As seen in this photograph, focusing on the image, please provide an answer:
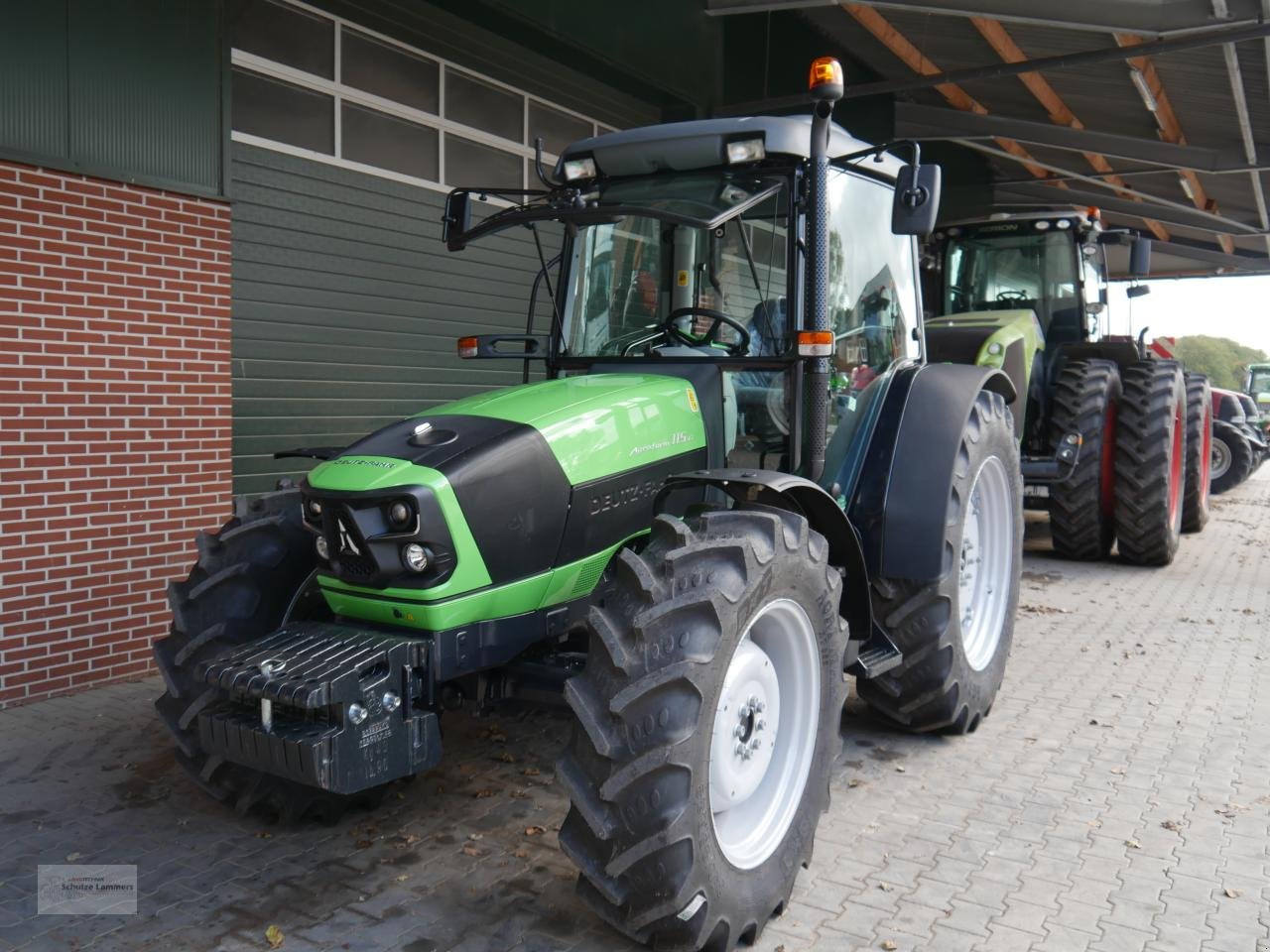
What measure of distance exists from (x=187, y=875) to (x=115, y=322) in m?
3.13

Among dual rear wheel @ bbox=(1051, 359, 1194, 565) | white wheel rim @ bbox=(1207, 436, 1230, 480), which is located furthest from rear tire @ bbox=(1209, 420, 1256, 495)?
dual rear wheel @ bbox=(1051, 359, 1194, 565)

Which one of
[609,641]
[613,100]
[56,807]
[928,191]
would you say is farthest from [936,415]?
[613,100]

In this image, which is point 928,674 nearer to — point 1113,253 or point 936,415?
point 936,415

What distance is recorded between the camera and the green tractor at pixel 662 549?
8.97 ft

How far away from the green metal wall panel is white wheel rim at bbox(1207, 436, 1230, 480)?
1351 cm

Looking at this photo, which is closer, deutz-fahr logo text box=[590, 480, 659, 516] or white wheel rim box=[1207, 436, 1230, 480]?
deutz-fahr logo text box=[590, 480, 659, 516]

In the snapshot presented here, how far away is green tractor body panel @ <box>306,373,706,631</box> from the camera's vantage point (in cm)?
301

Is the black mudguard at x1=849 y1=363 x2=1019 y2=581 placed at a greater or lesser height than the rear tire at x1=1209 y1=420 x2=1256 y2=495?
greater

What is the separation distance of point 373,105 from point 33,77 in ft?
7.96

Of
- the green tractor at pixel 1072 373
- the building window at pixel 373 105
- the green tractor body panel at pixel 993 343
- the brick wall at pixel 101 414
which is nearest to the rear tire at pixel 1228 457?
the green tractor at pixel 1072 373

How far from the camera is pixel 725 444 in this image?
3.89 metres

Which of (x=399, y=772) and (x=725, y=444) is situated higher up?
(x=725, y=444)

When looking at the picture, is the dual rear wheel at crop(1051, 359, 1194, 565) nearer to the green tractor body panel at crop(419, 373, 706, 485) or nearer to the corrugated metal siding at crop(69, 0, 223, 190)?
the green tractor body panel at crop(419, 373, 706, 485)

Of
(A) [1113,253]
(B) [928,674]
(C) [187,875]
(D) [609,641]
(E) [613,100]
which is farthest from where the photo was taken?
(A) [1113,253]
